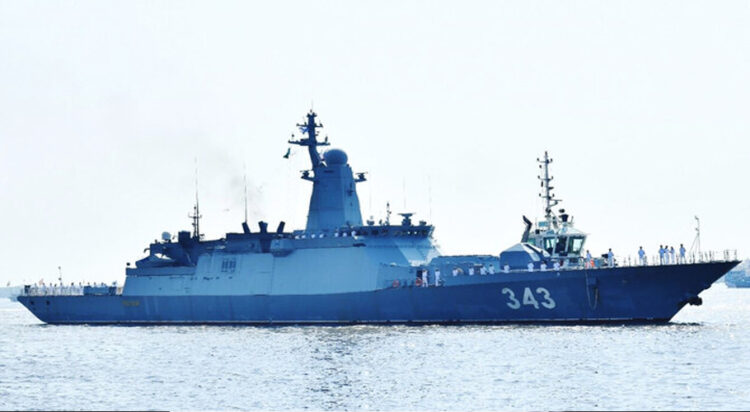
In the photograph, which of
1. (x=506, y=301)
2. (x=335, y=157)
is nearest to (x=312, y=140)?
(x=335, y=157)

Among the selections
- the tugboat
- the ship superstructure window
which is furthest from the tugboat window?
the ship superstructure window

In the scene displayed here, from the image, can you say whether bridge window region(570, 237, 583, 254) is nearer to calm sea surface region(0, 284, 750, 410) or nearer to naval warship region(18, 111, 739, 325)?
naval warship region(18, 111, 739, 325)

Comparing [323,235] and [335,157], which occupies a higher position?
[335,157]

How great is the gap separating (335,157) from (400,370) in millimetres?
24020

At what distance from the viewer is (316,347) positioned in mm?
38062

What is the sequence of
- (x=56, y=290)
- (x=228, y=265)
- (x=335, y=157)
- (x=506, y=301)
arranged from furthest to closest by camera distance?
(x=56, y=290) → (x=228, y=265) → (x=335, y=157) → (x=506, y=301)

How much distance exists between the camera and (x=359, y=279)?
161ft

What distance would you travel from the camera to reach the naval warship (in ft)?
139

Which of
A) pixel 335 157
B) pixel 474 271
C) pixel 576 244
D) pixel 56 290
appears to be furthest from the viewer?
pixel 56 290

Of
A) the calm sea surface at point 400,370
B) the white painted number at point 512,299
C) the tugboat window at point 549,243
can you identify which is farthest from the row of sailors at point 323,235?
the white painted number at point 512,299

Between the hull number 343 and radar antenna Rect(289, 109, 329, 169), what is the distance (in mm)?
14024

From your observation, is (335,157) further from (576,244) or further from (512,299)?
(512,299)

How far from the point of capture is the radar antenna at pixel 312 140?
5434cm

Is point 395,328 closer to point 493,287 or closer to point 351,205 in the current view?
point 493,287
